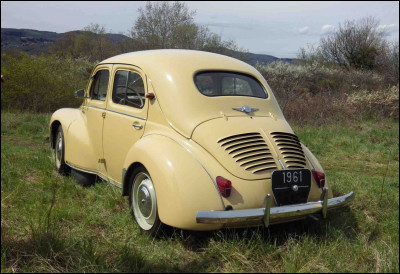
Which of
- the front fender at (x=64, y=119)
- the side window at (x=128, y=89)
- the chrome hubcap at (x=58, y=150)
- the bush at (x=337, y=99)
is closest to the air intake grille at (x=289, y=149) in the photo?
the side window at (x=128, y=89)

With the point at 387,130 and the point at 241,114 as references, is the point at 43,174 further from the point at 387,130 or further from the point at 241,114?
the point at 387,130

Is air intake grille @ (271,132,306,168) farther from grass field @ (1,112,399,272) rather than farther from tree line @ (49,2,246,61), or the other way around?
tree line @ (49,2,246,61)

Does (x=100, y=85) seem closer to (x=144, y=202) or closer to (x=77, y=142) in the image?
(x=77, y=142)

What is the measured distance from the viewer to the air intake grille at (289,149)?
358 cm

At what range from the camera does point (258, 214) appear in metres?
3.06

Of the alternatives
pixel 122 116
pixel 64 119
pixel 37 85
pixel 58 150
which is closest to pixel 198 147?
pixel 122 116

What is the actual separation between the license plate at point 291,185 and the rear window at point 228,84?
119 cm

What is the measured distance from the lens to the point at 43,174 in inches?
216

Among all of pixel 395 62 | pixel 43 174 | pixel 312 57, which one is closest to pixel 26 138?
pixel 43 174

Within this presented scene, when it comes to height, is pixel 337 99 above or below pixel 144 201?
above

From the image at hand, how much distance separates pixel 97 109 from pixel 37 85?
315 inches

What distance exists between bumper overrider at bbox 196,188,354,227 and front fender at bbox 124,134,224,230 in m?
0.11

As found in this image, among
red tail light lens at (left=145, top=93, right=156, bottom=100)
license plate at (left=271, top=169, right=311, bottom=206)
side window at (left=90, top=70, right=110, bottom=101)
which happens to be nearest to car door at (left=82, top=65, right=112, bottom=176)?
side window at (left=90, top=70, right=110, bottom=101)

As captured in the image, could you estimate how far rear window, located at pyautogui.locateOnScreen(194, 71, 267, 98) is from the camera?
4102 millimetres
